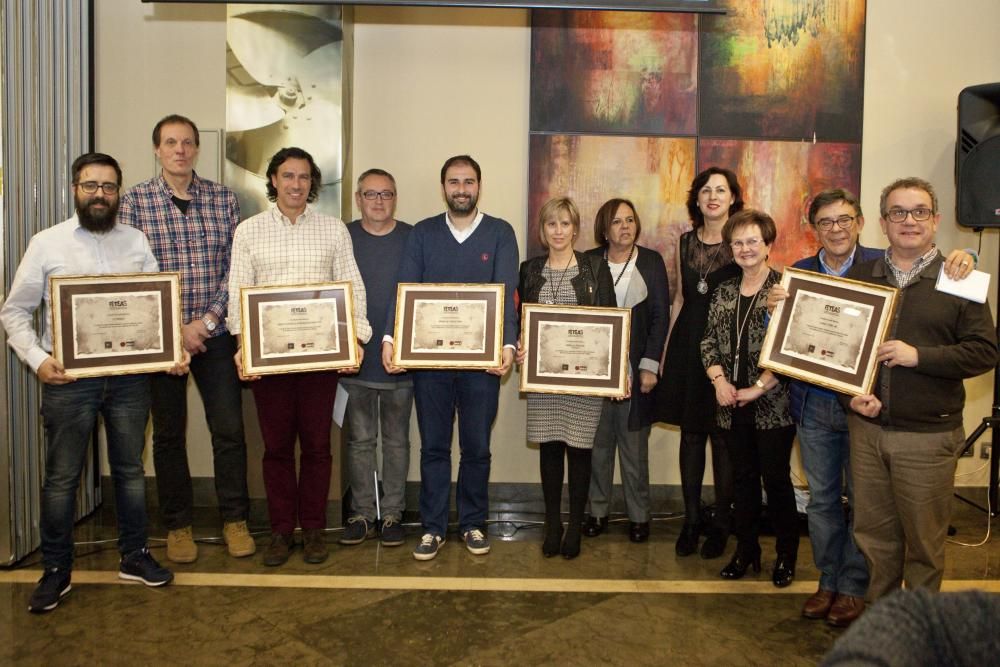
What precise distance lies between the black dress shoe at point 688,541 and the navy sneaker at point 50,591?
9.14 ft

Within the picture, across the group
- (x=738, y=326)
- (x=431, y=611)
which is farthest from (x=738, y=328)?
(x=431, y=611)

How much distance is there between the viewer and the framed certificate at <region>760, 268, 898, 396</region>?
265cm

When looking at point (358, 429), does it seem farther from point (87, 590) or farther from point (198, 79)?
point (198, 79)

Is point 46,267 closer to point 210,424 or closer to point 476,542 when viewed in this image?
point 210,424

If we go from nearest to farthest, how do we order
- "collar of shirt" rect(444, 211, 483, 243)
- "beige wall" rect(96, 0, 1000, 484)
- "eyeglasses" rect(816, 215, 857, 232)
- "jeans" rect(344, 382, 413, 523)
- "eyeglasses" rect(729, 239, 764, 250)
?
"eyeglasses" rect(816, 215, 857, 232), "eyeglasses" rect(729, 239, 764, 250), "collar of shirt" rect(444, 211, 483, 243), "jeans" rect(344, 382, 413, 523), "beige wall" rect(96, 0, 1000, 484)

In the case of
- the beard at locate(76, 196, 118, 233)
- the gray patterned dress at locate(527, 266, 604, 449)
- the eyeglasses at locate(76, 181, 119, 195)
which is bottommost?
the gray patterned dress at locate(527, 266, 604, 449)

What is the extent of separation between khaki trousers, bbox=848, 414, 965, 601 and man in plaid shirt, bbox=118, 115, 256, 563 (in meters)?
2.76

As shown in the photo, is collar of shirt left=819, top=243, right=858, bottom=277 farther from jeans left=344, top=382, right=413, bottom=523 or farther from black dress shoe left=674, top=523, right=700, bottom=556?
jeans left=344, top=382, right=413, bottom=523

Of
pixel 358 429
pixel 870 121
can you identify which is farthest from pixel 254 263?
pixel 870 121

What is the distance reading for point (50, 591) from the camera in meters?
3.07

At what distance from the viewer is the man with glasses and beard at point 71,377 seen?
304 cm

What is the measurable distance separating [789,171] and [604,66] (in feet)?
4.25

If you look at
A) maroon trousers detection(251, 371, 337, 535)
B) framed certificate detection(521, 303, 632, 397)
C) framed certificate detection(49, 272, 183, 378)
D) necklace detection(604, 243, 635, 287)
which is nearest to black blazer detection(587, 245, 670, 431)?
necklace detection(604, 243, 635, 287)

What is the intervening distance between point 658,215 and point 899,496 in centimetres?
236
